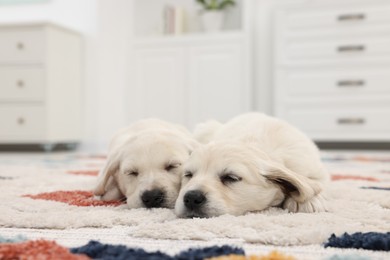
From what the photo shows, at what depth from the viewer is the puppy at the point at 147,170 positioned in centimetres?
145

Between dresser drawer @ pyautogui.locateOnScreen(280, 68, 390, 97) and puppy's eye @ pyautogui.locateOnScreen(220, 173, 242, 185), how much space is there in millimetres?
3834

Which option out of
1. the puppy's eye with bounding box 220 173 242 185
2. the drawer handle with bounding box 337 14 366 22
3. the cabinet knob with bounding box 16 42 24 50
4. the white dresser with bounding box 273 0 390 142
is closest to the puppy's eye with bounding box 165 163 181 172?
the puppy's eye with bounding box 220 173 242 185

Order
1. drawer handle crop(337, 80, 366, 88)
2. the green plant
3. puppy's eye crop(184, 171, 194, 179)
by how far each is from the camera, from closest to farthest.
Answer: puppy's eye crop(184, 171, 194, 179) < drawer handle crop(337, 80, 366, 88) < the green plant

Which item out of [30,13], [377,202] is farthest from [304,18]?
[377,202]

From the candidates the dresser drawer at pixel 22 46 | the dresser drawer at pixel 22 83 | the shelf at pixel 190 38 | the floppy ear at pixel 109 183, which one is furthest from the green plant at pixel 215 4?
the floppy ear at pixel 109 183

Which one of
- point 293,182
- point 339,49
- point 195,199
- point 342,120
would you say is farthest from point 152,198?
point 339,49

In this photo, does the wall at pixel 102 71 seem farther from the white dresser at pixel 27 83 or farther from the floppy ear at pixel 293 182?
the floppy ear at pixel 293 182

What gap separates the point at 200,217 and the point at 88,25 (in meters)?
4.95

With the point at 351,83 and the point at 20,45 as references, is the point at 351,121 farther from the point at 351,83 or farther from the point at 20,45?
the point at 20,45

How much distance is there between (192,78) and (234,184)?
13.7ft

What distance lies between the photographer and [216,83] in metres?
5.36

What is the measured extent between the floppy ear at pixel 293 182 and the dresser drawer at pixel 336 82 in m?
3.77

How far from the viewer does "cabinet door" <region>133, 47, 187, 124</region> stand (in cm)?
548

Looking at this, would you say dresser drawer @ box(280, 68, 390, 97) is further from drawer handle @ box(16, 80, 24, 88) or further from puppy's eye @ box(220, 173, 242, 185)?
puppy's eye @ box(220, 173, 242, 185)
